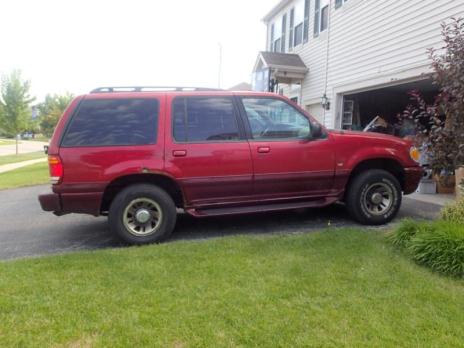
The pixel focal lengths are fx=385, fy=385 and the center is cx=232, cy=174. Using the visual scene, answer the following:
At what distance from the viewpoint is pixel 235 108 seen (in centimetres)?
505

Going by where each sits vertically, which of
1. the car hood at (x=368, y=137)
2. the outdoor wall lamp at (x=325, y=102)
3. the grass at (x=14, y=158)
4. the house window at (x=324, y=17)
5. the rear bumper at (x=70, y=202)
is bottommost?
the grass at (x=14, y=158)

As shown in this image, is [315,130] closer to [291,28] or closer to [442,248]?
[442,248]

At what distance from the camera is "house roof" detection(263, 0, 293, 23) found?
603 inches

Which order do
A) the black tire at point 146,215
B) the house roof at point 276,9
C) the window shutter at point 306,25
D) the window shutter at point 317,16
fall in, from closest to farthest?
the black tire at point 146,215 → the window shutter at point 317,16 → the window shutter at point 306,25 → the house roof at point 276,9

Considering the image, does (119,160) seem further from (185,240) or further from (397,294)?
(397,294)

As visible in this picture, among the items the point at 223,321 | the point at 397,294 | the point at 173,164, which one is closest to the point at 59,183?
the point at 173,164

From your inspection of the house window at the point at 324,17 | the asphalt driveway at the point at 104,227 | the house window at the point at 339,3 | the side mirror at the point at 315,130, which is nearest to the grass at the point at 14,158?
the asphalt driveway at the point at 104,227

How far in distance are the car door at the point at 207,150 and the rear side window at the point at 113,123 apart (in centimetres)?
25

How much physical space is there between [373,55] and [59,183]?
824 centimetres

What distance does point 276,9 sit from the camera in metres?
16.2

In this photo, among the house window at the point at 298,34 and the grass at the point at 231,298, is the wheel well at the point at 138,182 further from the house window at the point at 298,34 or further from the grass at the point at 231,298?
the house window at the point at 298,34

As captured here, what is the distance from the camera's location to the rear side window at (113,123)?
4562 millimetres

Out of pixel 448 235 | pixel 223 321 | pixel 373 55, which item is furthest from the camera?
pixel 373 55

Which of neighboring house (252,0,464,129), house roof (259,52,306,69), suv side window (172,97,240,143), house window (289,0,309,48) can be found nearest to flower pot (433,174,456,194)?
neighboring house (252,0,464,129)
